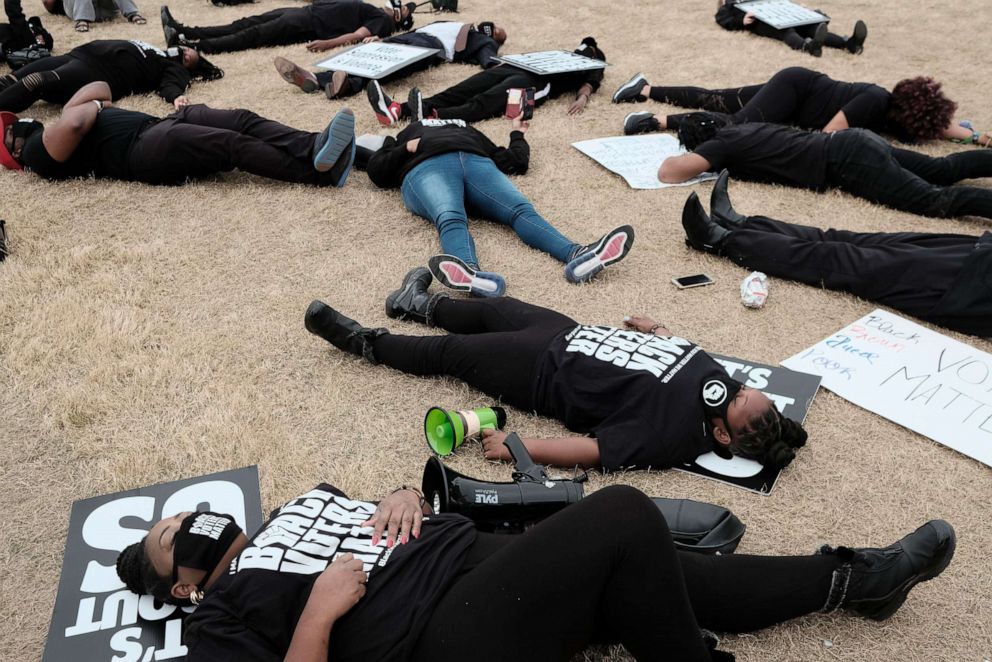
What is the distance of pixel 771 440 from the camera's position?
2365 millimetres

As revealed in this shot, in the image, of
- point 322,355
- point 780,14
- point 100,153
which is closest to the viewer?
point 322,355

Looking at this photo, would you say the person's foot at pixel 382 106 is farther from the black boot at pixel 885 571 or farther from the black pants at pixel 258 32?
the black boot at pixel 885 571

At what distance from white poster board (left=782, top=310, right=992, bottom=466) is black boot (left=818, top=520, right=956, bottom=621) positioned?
0.72 meters

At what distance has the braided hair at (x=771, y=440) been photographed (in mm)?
2340

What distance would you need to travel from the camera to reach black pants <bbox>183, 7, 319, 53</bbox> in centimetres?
657

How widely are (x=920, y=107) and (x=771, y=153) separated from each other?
1.29m

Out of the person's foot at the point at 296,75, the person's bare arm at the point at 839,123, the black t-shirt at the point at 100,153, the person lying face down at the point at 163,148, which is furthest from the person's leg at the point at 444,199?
the person's bare arm at the point at 839,123

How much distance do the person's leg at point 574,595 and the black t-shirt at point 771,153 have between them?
3.28 metres

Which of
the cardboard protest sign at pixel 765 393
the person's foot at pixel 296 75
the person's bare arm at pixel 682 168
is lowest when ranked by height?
the cardboard protest sign at pixel 765 393

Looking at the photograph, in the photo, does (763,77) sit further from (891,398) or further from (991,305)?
(891,398)

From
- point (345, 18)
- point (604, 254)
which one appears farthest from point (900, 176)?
point (345, 18)

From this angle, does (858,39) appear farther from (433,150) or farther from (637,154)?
(433,150)

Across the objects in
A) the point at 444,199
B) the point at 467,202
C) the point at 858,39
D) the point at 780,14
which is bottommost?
the point at 467,202

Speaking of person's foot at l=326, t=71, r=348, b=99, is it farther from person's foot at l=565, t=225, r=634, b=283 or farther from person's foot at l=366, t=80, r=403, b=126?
person's foot at l=565, t=225, r=634, b=283
